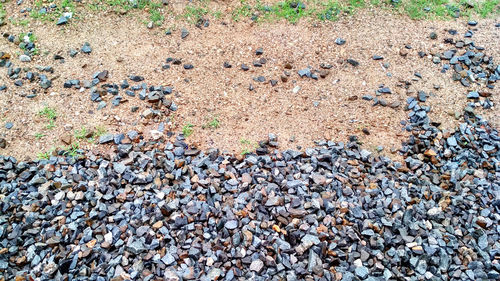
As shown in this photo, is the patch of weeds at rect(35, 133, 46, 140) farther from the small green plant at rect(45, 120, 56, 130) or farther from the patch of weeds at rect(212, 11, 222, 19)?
the patch of weeds at rect(212, 11, 222, 19)

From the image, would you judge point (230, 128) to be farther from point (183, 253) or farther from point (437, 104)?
point (437, 104)

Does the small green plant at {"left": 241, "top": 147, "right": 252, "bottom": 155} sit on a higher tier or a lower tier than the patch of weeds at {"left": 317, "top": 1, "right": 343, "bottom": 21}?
lower

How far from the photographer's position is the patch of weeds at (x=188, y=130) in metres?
5.65

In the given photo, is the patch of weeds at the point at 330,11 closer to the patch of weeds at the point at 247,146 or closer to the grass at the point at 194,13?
the grass at the point at 194,13

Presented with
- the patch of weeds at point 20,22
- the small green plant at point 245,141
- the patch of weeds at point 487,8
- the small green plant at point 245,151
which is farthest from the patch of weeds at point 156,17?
the patch of weeds at point 487,8

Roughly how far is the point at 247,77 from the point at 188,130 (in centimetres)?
126

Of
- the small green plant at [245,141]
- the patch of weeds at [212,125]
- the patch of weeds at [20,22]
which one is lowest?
the small green plant at [245,141]

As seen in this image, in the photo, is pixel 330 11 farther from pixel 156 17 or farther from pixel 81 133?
pixel 81 133

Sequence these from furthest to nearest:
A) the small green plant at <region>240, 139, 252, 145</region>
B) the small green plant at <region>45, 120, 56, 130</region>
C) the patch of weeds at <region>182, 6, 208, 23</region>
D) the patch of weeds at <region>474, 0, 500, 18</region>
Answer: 1. the patch of weeds at <region>474, 0, 500, 18</region>
2. the patch of weeds at <region>182, 6, 208, 23</region>
3. the small green plant at <region>45, 120, 56, 130</region>
4. the small green plant at <region>240, 139, 252, 145</region>

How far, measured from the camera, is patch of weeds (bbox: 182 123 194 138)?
5652mm

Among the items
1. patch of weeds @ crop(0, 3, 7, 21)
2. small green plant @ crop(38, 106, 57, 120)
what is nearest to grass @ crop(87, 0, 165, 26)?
patch of weeds @ crop(0, 3, 7, 21)

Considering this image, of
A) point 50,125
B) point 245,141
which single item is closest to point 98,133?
point 50,125

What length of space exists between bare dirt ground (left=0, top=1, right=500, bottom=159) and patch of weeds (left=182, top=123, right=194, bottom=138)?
0.06 metres

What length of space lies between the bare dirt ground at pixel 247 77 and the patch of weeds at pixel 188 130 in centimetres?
6
